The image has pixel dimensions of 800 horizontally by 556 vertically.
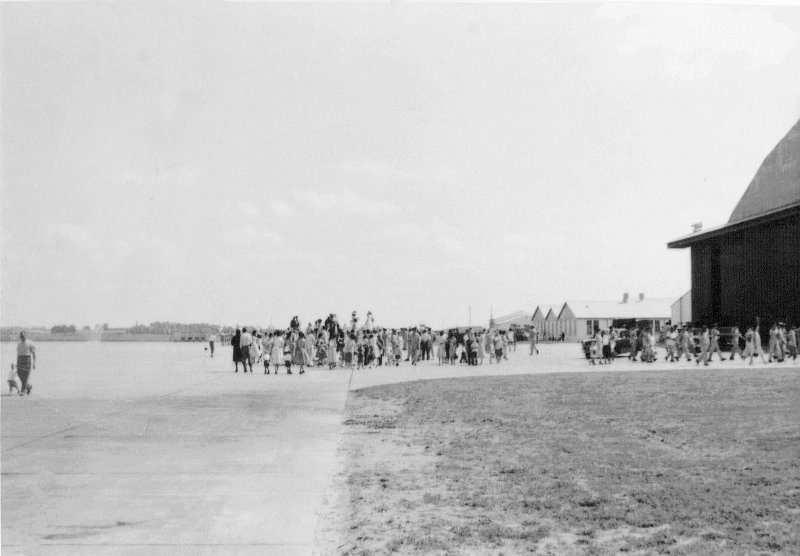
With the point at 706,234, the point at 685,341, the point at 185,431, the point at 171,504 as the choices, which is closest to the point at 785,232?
the point at 706,234

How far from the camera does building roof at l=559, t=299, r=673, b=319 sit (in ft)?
211

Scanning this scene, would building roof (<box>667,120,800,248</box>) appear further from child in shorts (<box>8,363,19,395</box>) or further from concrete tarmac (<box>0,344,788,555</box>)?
child in shorts (<box>8,363,19,395</box>)

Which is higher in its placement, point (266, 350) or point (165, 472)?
point (266, 350)

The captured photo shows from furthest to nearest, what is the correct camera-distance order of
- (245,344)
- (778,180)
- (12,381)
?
(778,180) < (245,344) < (12,381)

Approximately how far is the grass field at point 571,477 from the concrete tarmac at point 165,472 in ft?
1.50

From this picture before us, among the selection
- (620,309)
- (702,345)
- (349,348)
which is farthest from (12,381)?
(620,309)

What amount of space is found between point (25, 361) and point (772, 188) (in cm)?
3415

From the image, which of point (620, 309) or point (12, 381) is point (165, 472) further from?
point (620, 309)

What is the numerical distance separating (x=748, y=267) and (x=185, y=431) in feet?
98.8

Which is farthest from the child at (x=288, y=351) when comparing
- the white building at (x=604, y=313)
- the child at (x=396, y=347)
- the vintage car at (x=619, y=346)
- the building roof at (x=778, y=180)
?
the white building at (x=604, y=313)

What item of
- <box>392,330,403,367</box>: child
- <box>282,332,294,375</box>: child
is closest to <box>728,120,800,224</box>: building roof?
<box>392,330,403,367</box>: child

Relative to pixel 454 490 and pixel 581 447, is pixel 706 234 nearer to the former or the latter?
pixel 581 447

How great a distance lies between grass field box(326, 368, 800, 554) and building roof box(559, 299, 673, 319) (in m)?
52.6

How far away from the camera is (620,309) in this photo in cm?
6550
